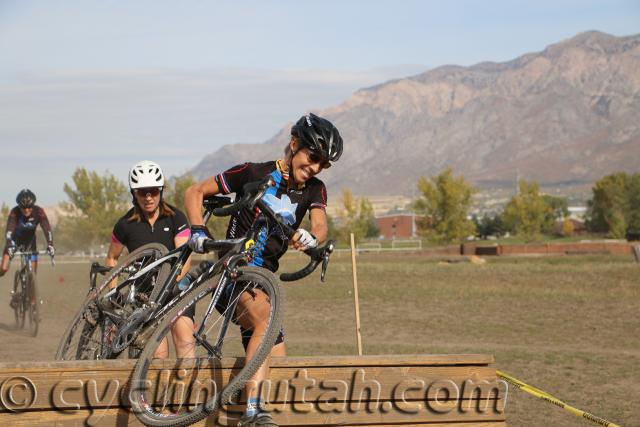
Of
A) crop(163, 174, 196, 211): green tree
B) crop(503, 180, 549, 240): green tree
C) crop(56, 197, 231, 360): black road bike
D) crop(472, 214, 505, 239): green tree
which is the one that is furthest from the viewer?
crop(472, 214, 505, 239): green tree

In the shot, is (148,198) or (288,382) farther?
(148,198)

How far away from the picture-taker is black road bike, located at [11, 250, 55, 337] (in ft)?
58.2

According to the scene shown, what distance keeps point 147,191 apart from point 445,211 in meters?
101

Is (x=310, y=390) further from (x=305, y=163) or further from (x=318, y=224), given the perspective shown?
(x=305, y=163)

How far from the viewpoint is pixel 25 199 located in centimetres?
1675

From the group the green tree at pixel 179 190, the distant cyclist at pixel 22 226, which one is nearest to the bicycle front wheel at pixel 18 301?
the distant cyclist at pixel 22 226

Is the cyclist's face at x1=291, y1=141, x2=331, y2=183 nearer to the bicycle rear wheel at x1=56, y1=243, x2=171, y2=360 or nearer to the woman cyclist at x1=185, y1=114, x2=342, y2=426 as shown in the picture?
the woman cyclist at x1=185, y1=114, x2=342, y2=426

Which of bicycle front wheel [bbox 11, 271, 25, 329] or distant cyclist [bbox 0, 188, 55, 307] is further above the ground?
distant cyclist [bbox 0, 188, 55, 307]

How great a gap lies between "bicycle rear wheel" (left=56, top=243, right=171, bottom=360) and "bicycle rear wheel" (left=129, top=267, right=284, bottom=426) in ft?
4.75

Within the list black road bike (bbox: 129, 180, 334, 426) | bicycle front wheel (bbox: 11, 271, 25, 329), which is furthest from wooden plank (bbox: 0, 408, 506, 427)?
bicycle front wheel (bbox: 11, 271, 25, 329)

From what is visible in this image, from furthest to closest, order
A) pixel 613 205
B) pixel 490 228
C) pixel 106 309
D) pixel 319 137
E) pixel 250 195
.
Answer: pixel 490 228, pixel 613 205, pixel 106 309, pixel 319 137, pixel 250 195

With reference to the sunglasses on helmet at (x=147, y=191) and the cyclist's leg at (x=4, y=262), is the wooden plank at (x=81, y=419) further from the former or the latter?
the cyclist's leg at (x=4, y=262)

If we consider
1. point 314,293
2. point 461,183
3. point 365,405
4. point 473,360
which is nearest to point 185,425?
point 365,405

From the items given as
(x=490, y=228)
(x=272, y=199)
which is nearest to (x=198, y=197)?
(x=272, y=199)
